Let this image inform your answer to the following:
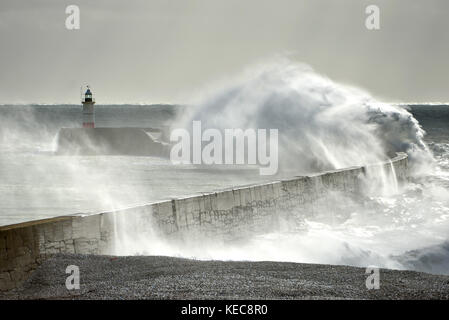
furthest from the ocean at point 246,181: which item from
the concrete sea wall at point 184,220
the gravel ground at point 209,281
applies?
the gravel ground at point 209,281

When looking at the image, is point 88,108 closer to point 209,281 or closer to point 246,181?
point 246,181

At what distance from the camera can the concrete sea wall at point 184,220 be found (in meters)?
6.75

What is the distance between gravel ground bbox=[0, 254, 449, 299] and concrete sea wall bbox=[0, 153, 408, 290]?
0.90 feet

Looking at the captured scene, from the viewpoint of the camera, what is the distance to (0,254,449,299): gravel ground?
→ 552 centimetres

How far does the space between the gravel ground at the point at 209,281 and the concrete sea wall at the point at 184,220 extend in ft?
0.90

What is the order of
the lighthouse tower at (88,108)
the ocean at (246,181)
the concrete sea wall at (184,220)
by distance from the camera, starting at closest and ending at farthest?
the concrete sea wall at (184,220) → the ocean at (246,181) → the lighthouse tower at (88,108)

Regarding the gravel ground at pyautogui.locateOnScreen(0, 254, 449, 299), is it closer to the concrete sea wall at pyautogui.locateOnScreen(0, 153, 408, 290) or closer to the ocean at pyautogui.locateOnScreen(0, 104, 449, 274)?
the concrete sea wall at pyautogui.locateOnScreen(0, 153, 408, 290)

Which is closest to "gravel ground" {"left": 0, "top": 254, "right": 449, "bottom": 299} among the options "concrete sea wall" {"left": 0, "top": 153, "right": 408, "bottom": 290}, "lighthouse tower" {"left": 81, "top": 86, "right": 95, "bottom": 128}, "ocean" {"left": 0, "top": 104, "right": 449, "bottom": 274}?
"concrete sea wall" {"left": 0, "top": 153, "right": 408, "bottom": 290}

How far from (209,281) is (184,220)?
309 cm

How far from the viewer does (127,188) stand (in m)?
20.7

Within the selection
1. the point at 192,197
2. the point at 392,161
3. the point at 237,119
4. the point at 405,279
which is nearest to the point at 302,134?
the point at 237,119

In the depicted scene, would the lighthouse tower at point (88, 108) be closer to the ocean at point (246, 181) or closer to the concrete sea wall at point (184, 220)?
the ocean at point (246, 181)

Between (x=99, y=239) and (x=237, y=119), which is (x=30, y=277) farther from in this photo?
(x=237, y=119)

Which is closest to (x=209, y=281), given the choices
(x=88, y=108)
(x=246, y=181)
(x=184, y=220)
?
(x=184, y=220)
